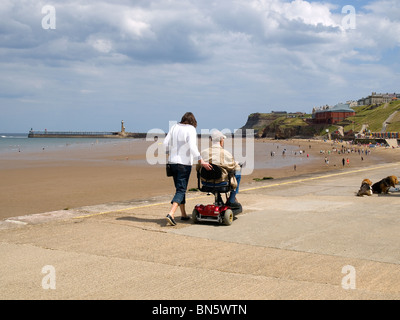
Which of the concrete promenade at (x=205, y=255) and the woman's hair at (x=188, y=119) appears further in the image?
the woman's hair at (x=188, y=119)

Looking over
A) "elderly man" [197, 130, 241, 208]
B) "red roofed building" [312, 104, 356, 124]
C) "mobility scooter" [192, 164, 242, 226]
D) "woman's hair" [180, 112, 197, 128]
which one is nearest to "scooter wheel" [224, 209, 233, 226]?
"mobility scooter" [192, 164, 242, 226]

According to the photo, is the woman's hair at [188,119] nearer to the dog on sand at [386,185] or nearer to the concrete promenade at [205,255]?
the concrete promenade at [205,255]

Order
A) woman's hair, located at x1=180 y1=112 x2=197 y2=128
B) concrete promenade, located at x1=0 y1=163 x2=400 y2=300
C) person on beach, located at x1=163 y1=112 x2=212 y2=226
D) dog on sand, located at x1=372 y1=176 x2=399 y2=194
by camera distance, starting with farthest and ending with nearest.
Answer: dog on sand, located at x1=372 y1=176 x2=399 y2=194 < woman's hair, located at x1=180 y1=112 x2=197 y2=128 < person on beach, located at x1=163 y1=112 x2=212 y2=226 < concrete promenade, located at x1=0 y1=163 x2=400 y2=300

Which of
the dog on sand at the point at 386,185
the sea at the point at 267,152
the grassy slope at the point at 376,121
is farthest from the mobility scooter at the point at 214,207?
the grassy slope at the point at 376,121

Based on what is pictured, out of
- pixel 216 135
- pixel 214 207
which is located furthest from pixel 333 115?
pixel 214 207

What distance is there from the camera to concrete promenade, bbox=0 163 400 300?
12.7ft

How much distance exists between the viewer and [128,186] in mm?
23109

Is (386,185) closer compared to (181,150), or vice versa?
(181,150)

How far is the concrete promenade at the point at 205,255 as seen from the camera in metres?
3.87

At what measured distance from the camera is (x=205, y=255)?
16.6 feet

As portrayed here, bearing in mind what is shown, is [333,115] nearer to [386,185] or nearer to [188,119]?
[386,185]

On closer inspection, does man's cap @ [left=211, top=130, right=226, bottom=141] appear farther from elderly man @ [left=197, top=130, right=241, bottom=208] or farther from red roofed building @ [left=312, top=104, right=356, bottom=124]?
red roofed building @ [left=312, top=104, right=356, bottom=124]
